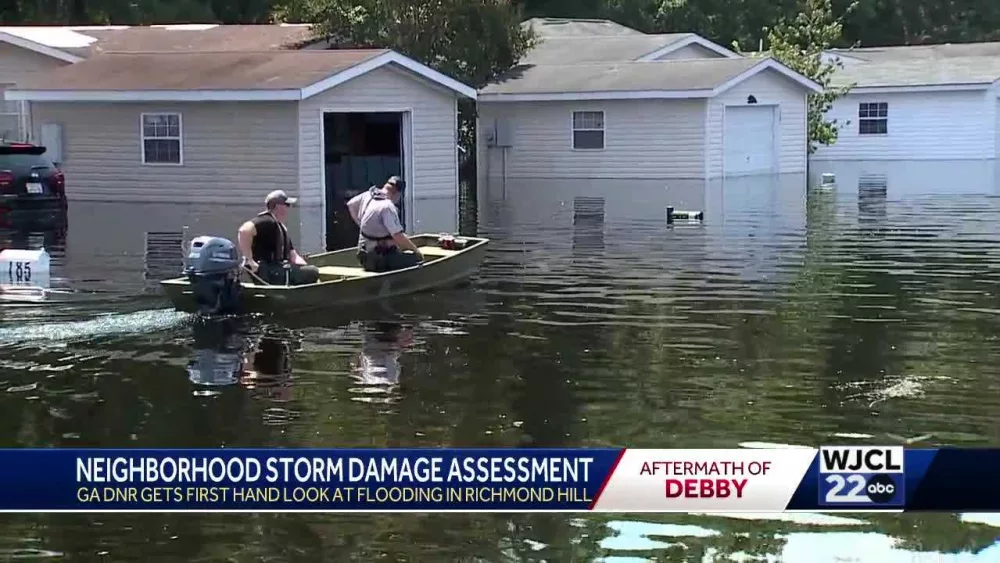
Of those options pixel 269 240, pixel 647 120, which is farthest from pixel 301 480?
pixel 647 120

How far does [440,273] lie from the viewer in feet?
62.8

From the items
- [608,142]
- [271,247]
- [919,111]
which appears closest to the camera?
[271,247]

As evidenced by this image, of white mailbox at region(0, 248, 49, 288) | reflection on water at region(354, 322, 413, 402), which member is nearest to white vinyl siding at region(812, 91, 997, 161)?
white mailbox at region(0, 248, 49, 288)

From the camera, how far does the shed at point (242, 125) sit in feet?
107

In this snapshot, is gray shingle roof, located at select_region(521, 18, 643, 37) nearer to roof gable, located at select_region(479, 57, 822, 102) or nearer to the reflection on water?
roof gable, located at select_region(479, 57, 822, 102)

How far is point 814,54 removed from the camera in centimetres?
5022

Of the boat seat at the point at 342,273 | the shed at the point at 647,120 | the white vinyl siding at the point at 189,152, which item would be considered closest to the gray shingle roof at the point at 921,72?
the shed at the point at 647,120

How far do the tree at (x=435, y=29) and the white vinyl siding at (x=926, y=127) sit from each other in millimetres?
15679

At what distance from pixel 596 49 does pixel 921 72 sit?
12.2 meters

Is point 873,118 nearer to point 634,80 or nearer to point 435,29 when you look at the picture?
point 634,80

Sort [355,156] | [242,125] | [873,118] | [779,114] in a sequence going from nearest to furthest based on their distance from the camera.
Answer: [242,125]
[355,156]
[779,114]
[873,118]

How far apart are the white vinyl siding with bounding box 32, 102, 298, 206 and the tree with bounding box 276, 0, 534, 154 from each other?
8.68 meters

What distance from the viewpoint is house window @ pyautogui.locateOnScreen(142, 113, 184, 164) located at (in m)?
34.0

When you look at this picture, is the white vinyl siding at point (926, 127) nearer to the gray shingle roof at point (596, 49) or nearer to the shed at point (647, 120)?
the gray shingle roof at point (596, 49)
